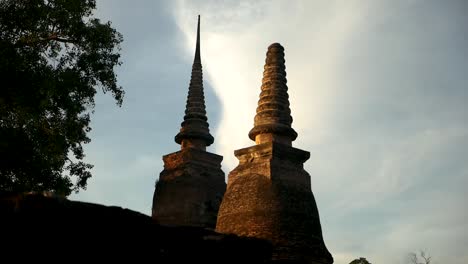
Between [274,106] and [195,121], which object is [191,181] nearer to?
[195,121]

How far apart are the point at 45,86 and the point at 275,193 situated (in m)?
8.07

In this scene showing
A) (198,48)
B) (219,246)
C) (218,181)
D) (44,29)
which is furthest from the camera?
(198,48)

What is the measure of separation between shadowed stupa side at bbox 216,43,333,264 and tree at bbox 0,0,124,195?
17.7ft

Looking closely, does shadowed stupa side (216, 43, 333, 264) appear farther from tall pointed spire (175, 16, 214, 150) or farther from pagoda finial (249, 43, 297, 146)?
tall pointed spire (175, 16, 214, 150)

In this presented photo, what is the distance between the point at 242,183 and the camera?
1798 cm

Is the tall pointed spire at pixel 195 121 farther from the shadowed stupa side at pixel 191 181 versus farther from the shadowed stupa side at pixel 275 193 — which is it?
the shadowed stupa side at pixel 275 193

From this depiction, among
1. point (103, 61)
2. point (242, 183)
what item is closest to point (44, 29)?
point (103, 61)

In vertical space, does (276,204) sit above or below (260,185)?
below

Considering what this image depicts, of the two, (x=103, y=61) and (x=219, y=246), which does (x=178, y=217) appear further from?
(x=219, y=246)

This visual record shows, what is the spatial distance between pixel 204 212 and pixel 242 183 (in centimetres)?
478

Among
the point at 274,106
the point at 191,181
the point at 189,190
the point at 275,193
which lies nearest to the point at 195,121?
the point at 191,181

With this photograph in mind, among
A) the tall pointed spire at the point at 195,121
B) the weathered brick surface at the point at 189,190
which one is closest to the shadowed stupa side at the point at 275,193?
the weathered brick surface at the point at 189,190

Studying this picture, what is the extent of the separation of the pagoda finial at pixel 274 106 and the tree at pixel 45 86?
6214 millimetres

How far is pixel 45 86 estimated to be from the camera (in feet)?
41.1
